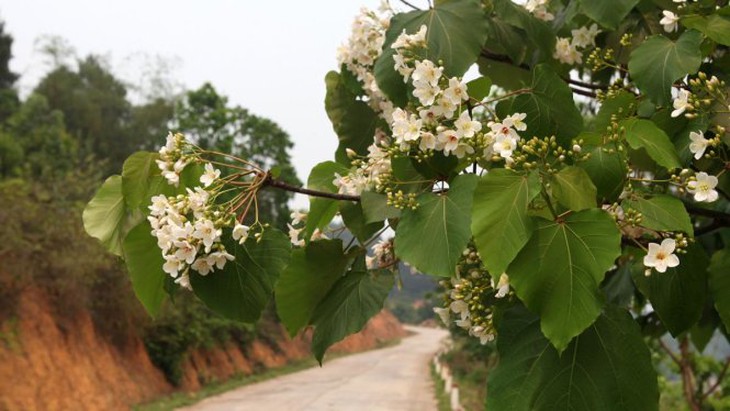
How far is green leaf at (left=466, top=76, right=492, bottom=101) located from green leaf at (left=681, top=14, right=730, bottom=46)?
0.50 m

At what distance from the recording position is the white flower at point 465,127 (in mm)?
1501

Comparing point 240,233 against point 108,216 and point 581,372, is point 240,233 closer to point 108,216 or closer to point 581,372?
point 108,216

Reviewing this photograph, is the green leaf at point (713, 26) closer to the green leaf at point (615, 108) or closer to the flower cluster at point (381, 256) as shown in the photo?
the green leaf at point (615, 108)

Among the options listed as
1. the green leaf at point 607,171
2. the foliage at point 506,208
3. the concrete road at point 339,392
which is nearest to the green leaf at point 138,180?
the foliage at point 506,208

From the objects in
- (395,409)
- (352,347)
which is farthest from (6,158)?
(352,347)

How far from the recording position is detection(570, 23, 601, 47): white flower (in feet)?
7.68

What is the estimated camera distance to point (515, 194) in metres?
1.32

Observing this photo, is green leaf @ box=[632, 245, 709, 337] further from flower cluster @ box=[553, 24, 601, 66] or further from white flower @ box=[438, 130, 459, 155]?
flower cluster @ box=[553, 24, 601, 66]

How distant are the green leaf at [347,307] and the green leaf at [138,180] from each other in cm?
50

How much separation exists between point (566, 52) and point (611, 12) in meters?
0.46

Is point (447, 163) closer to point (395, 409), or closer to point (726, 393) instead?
point (726, 393)

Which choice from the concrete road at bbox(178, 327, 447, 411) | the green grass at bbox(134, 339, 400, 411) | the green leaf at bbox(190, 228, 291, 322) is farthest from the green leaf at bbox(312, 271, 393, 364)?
the green grass at bbox(134, 339, 400, 411)

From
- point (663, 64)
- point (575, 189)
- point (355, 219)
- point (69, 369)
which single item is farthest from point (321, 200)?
point (69, 369)

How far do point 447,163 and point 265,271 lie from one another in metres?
0.46
